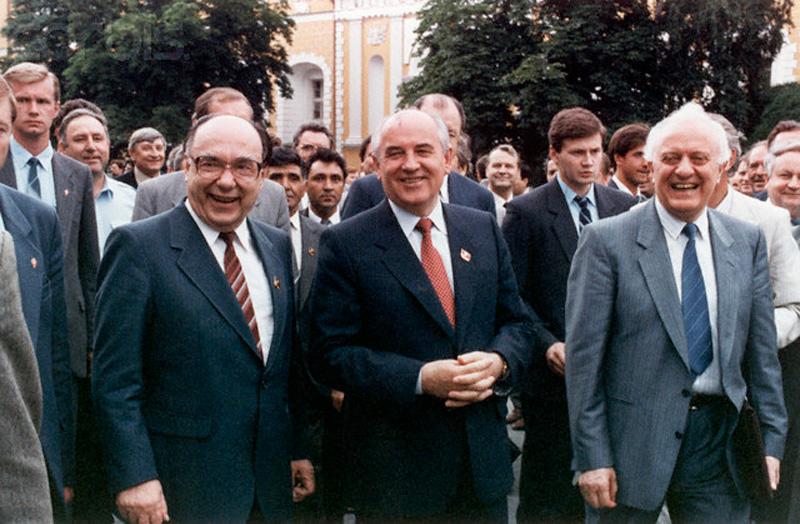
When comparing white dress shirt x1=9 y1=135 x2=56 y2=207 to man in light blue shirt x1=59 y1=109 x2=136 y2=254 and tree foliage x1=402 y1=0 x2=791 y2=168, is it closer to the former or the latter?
man in light blue shirt x1=59 y1=109 x2=136 y2=254

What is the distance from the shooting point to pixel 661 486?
3.39m

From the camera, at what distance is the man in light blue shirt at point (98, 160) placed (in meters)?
5.80

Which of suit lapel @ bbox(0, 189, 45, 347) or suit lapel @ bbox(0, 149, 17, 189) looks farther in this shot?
suit lapel @ bbox(0, 149, 17, 189)

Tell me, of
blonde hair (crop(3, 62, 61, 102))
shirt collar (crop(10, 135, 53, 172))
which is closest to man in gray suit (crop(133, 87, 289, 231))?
shirt collar (crop(10, 135, 53, 172))

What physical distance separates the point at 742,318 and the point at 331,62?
42.2 m

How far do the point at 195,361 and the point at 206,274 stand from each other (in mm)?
298

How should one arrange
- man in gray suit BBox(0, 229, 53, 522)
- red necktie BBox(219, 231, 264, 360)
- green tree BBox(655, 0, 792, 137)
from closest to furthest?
man in gray suit BBox(0, 229, 53, 522) < red necktie BBox(219, 231, 264, 360) < green tree BBox(655, 0, 792, 137)

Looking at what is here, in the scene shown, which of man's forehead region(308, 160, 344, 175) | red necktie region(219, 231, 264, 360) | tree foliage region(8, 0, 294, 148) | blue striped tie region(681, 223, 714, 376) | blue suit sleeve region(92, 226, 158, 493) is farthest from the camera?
tree foliage region(8, 0, 294, 148)

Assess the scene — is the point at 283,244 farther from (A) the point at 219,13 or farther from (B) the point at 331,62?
(B) the point at 331,62

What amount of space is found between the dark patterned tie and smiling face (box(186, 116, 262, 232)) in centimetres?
178

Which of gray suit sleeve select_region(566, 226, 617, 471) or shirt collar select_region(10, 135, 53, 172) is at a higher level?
shirt collar select_region(10, 135, 53, 172)

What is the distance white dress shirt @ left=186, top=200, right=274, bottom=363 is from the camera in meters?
3.24

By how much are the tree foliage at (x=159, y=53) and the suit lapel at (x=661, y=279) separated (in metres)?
27.0

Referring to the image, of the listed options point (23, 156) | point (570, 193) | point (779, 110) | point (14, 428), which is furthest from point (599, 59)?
point (14, 428)
